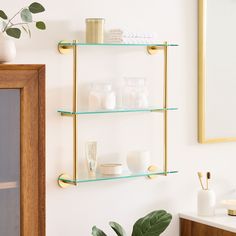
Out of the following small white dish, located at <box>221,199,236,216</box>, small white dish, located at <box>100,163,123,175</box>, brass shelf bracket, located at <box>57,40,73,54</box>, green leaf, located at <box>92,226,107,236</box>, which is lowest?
green leaf, located at <box>92,226,107,236</box>

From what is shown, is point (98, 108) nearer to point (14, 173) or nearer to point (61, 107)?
point (61, 107)

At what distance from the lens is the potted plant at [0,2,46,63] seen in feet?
8.50

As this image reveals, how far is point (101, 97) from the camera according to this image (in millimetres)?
3002

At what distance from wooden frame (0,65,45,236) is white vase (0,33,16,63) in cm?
20

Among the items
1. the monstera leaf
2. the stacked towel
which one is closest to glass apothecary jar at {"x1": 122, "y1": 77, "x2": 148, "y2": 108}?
the stacked towel

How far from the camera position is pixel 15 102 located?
7.97 ft

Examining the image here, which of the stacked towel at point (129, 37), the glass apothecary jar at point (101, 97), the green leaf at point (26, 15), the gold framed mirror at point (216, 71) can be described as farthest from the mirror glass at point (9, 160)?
the gold framed mirror at point (216, 71)

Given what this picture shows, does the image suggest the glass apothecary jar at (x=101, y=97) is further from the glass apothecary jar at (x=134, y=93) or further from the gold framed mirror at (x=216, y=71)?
the gold framed mirror at (x=216, y=71)

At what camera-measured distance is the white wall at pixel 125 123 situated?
118 inches

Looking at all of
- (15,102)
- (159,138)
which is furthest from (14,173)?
(159,138)

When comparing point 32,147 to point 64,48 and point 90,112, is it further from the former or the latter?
point 64,48

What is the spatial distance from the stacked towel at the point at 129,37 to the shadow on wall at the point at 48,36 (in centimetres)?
13

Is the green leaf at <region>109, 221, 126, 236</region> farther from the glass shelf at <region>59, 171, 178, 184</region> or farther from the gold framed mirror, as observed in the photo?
the gold framed mirror

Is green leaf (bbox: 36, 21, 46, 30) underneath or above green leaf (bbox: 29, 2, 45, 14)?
underneath
